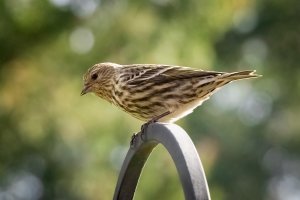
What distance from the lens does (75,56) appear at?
8.27 m

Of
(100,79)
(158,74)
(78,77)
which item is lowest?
(158,74)

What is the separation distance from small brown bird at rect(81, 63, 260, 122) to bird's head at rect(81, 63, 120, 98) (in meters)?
0.04

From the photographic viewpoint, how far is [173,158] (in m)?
3.27

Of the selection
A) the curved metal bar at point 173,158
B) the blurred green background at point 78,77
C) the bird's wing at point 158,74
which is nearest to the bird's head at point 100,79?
the bird's wing at point 158,74

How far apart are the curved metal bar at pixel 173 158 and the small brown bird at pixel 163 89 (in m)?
0.73

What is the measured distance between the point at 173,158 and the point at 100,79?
2018 millimetres

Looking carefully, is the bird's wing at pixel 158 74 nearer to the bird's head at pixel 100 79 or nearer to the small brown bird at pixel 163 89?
the small brown bird at pixel 163 89

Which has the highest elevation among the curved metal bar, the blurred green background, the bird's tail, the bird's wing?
the blurred green background

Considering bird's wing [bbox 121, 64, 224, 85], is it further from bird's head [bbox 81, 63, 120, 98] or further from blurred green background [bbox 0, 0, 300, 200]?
blurred green background [bbox 0, 0, 300, 200]

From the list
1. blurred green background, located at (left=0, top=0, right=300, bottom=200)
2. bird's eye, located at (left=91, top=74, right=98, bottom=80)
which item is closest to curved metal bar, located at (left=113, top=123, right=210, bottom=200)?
bird's eye, located at (left=91, top=74, right=98, bottom=80)

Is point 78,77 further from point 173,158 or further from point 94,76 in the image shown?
point 173,158

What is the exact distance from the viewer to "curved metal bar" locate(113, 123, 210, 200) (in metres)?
3.09

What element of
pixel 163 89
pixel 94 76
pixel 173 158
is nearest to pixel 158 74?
pixel 163 89

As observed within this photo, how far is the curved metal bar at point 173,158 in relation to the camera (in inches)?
122
